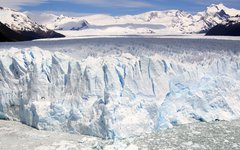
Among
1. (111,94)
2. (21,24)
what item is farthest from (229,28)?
(111,94)

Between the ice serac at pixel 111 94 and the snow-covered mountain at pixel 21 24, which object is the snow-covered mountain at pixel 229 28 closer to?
the snow-covered mountain at pixel 21 24

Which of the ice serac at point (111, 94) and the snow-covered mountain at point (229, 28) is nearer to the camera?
the ice serac at point (111, 94)

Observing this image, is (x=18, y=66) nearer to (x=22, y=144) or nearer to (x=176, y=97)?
(x=22, y=144)

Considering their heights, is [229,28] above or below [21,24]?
below

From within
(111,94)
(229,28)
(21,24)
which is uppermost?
(21,24)

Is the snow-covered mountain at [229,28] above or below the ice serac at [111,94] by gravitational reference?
above

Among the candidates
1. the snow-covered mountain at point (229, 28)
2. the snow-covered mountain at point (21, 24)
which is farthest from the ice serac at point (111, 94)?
the snow-covered mountain at point (21, 24)

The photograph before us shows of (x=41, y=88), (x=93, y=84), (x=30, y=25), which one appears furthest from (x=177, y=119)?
(x=30, y=25)

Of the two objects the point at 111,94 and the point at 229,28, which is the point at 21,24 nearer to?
the point at 229,28

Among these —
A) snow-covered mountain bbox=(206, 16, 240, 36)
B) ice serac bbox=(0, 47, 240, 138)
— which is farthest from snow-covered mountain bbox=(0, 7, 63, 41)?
ice serac bbox=(0, 47, 240, 138)
